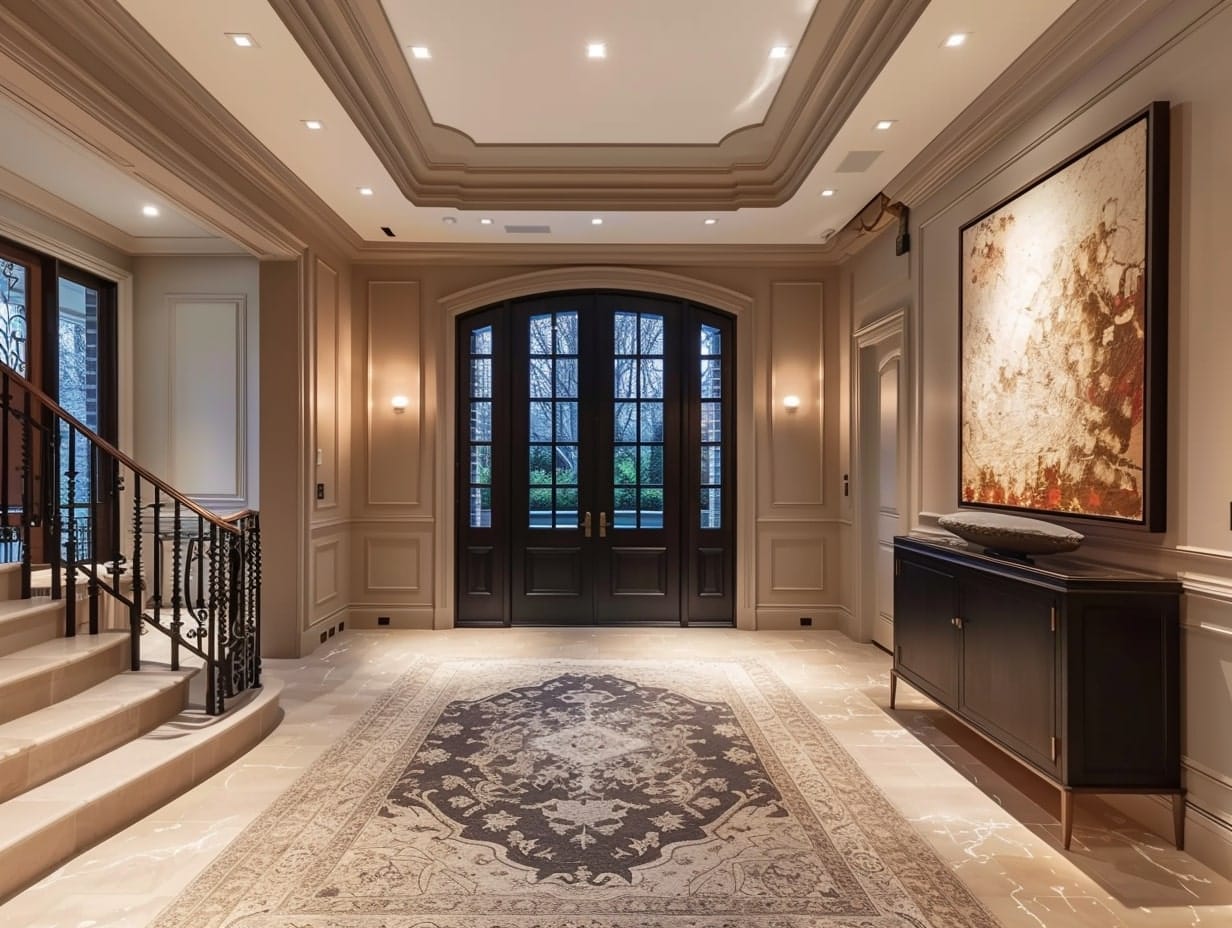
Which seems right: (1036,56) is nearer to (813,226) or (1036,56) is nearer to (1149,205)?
(1149,205)

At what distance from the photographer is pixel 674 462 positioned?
21.6 feet

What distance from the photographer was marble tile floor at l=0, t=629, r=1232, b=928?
7.73 ft

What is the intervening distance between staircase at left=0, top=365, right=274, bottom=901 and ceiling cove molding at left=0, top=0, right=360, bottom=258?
1.27m

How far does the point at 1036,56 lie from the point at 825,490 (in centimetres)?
383

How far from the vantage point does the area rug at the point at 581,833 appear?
93.1 inches

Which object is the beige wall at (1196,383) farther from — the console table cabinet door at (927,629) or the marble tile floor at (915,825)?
the console table cabinet door at (927,629)

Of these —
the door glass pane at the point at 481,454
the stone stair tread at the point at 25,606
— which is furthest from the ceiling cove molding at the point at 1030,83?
the stone stair tread at the point at 25,606

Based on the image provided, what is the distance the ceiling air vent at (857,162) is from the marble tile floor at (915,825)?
3469mm

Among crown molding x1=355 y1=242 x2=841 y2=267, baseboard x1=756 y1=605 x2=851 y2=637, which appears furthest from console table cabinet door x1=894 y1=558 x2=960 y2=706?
crown molding x1=355 y1=242 x2=841 y2=267

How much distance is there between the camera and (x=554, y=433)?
21.5ft

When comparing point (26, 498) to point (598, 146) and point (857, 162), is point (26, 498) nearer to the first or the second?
point (598, 146)

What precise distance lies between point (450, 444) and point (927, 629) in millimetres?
4308

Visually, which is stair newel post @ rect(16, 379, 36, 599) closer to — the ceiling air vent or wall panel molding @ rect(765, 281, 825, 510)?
the ceiling air vent

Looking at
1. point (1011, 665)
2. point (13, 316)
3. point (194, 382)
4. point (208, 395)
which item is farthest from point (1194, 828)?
point (13, 316)
